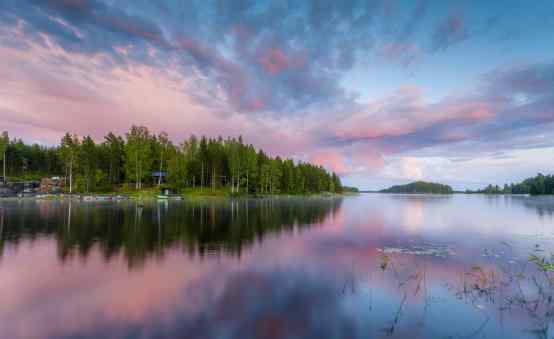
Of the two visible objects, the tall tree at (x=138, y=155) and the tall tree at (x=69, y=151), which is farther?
the tall tree at (x=138, y=155)

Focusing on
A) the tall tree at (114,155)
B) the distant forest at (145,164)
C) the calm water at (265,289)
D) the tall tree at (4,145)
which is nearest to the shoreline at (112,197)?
the distant forest at (145,164)

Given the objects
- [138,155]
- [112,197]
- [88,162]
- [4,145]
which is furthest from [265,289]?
[4,145]

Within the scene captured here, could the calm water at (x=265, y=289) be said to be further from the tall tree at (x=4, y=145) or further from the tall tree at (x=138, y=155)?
the tall tree at (x=4, y=145)

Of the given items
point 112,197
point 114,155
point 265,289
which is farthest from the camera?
point 114,155

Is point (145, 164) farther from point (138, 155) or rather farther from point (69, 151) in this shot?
point (69, 151)

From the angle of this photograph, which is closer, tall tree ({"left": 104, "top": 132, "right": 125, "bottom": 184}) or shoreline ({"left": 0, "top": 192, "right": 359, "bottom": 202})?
shoreline ({"left": 0, "top": 192, "right": 359, "bottom": 202})

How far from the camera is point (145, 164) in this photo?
9981 centimetres

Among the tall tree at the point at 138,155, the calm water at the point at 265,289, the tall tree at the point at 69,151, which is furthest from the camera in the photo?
the tall tree at the point at 138,155

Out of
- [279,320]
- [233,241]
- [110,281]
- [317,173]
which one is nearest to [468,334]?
[279,320]

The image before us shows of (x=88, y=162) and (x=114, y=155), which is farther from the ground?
(x=114, y=155)

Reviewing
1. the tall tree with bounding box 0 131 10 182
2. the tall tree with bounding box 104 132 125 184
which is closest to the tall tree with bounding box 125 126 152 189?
the tall tree with bounding box 104 132 125 184

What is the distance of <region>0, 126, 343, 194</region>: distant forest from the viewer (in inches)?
3728

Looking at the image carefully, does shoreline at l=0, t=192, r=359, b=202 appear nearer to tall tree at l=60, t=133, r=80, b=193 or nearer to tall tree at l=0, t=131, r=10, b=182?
tall tree at l=60, t=133, r=80, b=193

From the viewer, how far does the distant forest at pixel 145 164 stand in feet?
311
